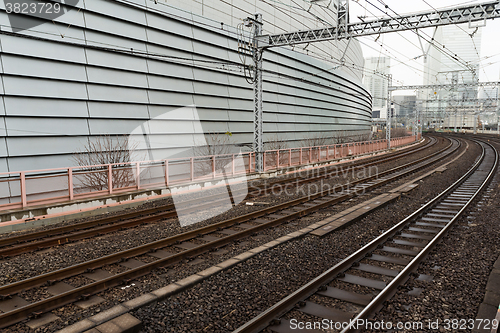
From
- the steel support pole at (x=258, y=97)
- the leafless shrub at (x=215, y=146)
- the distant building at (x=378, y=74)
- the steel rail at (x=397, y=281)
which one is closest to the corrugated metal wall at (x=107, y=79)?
the leafless shrub at (x=215, y=146)

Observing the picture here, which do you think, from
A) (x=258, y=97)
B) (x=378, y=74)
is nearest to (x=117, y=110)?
(x=258, y=97)

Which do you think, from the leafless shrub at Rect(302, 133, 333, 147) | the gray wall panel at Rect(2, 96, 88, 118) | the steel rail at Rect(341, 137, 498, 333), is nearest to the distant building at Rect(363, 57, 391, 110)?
the leafless shrub at Rect(302, 133, 333, 147)

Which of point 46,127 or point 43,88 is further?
point 46,127

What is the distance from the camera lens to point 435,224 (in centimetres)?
935

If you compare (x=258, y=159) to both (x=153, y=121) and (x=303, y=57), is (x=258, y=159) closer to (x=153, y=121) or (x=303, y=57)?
(x=153, y=121)

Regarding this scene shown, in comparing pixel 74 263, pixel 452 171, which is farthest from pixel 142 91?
pixel 452 171

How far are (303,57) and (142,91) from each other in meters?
22.1

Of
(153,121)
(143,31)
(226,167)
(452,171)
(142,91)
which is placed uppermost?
(143,31)

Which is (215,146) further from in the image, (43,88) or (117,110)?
(43,88)

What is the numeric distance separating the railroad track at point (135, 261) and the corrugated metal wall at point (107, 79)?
9.29 m

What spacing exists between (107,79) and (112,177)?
7249mm

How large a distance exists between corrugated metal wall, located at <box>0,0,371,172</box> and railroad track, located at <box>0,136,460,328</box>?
9.29 m

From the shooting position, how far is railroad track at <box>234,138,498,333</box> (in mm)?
4566

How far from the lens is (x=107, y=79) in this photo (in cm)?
1669
